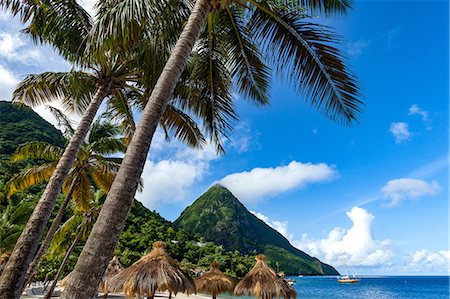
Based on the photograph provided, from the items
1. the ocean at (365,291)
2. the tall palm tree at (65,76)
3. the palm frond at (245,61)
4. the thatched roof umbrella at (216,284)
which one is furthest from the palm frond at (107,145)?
the ocean at (365,291)

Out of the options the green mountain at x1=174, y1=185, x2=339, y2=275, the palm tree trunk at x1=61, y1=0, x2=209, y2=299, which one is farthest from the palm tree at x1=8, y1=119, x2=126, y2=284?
the green mountain at x1=174, y1=185, x2=339, y2=275

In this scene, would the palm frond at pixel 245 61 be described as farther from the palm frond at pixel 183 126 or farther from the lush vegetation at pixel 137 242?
the lush vegetation at pixel 137 242

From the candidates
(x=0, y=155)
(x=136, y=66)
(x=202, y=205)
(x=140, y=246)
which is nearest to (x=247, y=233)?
(x=202, y=205)

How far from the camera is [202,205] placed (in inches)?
4734

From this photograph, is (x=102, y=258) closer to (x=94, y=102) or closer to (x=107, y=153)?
(x=94, y=102)

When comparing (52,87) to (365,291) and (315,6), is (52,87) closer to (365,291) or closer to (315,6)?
(315,6)

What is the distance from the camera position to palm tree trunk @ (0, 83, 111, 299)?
15.7 feet

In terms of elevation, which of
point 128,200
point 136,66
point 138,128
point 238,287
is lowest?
point 238,287

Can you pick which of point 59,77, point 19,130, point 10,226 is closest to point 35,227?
point 59,77

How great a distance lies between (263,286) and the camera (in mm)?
14539

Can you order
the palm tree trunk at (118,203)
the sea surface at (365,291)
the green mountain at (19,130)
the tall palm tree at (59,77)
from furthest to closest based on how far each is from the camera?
the sea surface at (365,291) < the green mountain at (19,130) < the tall palm tree at (59,77) < the palm tree trunk at (118,203)

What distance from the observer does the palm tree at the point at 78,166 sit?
1114cm

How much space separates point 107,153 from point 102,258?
1057 cm

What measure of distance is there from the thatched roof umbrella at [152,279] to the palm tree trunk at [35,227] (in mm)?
5710
